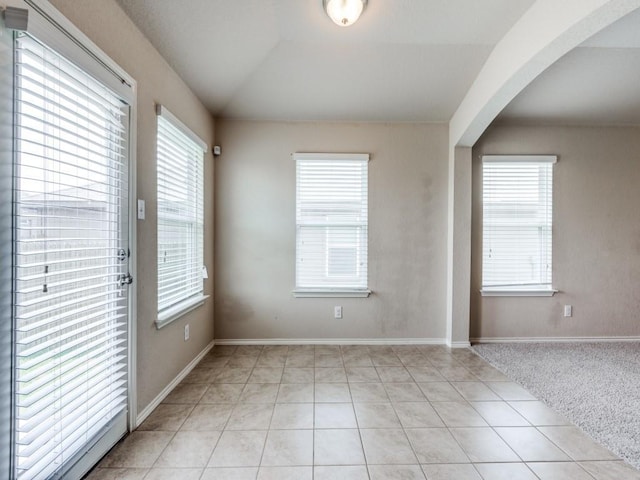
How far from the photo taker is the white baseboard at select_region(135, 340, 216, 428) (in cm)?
197

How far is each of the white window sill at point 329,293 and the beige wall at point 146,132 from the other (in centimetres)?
119

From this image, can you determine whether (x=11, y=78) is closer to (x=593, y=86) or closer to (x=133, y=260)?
(x=133, y=260)

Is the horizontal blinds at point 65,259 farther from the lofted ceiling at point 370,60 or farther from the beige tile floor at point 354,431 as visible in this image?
the lofted ceiling at point 370,60

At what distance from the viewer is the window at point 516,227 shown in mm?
3459

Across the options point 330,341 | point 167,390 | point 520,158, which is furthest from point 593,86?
point 167,390

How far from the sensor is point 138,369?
1931mm

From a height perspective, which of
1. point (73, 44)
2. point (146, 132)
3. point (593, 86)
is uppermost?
point (593, 86)

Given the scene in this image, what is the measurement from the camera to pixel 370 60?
2.64 meters

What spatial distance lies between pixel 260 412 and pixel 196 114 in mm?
2566

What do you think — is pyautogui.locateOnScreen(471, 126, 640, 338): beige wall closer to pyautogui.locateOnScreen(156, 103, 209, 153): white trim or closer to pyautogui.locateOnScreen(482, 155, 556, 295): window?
pyautogui.locateOnScreen(482, 155, 556, 295): window

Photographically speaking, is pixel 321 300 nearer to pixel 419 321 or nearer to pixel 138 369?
pixel 419 321

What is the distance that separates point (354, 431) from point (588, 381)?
2114 millimetres

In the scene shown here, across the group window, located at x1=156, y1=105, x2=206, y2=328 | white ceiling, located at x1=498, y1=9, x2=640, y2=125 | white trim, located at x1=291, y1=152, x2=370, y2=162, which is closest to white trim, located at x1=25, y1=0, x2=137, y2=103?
window, located at x1=156, y1=105, x2=206, y2=328

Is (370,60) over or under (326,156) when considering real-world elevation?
over
